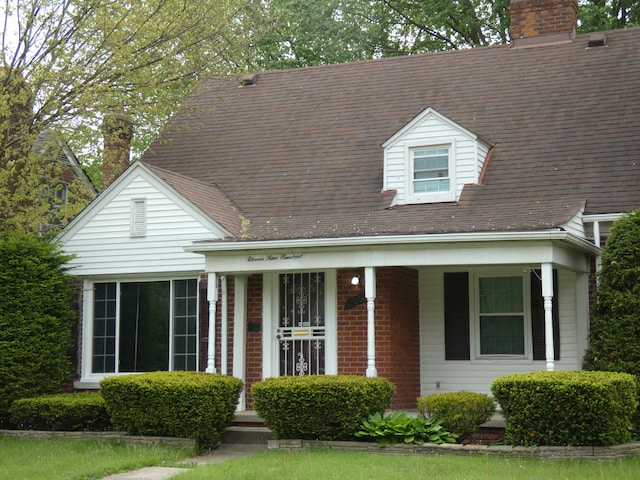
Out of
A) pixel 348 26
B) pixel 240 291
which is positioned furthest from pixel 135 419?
pixel 348 26

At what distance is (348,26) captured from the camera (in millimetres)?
27312

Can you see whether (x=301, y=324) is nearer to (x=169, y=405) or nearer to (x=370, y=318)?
(x=370, y=318)

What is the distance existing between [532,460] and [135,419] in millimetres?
5359

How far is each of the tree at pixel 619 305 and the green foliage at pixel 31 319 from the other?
27.8ft

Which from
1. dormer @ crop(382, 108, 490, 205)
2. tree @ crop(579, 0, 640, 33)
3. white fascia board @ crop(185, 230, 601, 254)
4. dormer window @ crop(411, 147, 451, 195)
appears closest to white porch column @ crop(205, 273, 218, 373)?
white fascia board @ crop(185, 230, 601, 254)

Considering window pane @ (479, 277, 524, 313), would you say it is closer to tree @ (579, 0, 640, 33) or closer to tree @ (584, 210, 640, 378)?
tree @ (584, 210, 640, 378)

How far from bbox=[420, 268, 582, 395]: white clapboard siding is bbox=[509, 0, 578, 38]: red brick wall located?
20.0 ft

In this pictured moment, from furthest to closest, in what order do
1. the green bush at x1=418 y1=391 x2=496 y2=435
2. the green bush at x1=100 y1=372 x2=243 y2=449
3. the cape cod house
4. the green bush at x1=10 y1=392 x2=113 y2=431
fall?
the cape cod house
the green bush at x1=10 y1=392 x2=113 y2=431
the green bush at x1=100 y1=372 x2=243 y2=449
the green bush at x1=418 y1=391 x2=496 y2=435

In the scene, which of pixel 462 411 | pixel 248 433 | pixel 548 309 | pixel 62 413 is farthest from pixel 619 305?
pixel 62 413

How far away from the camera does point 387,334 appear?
1484cm

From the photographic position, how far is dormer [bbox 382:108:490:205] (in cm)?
1593

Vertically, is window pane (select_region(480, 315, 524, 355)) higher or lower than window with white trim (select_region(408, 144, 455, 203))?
lower

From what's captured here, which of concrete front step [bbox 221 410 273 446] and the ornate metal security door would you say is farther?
the ornate metal security door

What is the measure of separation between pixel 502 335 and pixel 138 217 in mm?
6398
